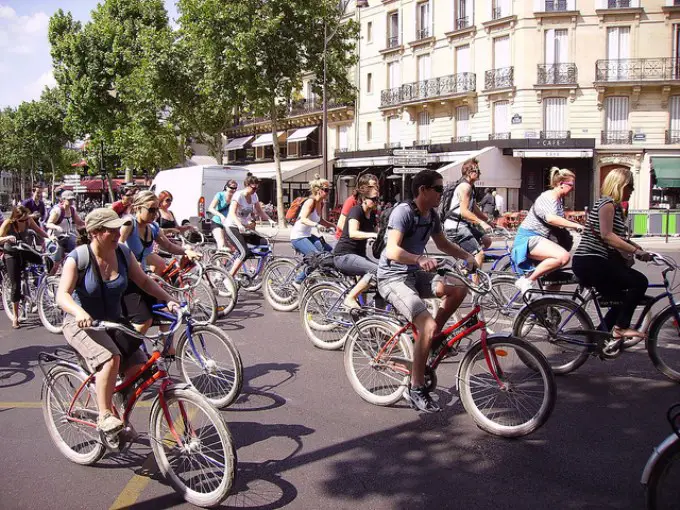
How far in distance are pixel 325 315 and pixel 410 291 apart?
2430 mm

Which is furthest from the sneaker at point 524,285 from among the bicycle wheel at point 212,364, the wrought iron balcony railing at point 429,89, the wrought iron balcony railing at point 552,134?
the wrought iron balcony railing at point 429,89

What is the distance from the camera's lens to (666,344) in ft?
18.6

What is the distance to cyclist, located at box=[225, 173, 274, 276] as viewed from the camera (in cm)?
1024

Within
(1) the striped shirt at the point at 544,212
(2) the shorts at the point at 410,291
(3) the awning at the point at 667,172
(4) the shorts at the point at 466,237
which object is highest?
(3) the awning at the point at 667,172

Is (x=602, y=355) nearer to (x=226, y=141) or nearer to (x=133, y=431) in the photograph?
(x=133, y=431)

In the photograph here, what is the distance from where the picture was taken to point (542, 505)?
3602 millimetres

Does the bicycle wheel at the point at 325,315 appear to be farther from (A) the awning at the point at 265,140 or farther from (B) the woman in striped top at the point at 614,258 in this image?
(A) the awning at the point at 265,140

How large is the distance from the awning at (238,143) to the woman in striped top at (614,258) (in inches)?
1817

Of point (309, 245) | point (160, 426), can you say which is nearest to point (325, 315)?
point (309, 245)

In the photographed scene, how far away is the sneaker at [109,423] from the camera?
3.90 metres

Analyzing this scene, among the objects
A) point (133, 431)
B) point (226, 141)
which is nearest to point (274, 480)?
point (133, 431)

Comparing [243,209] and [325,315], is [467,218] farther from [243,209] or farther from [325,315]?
[243,209]

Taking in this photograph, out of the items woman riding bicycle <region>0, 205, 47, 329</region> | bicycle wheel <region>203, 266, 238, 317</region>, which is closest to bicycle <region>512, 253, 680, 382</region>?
bicycle wheel <region>203, 266, 238, 317</region>

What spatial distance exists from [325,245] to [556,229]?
3.35 m
